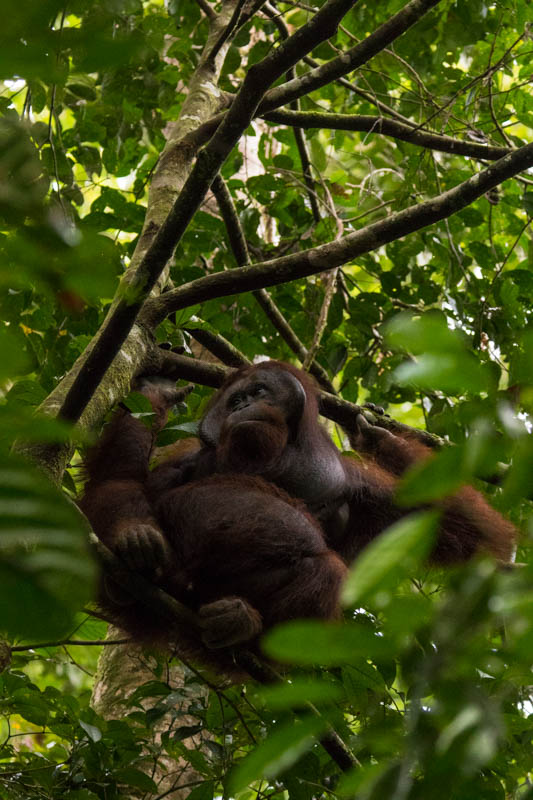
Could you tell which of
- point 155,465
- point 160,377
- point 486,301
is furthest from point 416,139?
point 155,465

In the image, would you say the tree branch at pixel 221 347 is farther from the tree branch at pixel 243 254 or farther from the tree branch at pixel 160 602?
the tree branch at pixel 160 602

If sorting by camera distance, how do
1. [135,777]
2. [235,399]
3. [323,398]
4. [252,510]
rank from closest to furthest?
[135,777] → [252,510] → [235,399] → [323,398]

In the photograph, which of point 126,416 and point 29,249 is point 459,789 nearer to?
point 29,249

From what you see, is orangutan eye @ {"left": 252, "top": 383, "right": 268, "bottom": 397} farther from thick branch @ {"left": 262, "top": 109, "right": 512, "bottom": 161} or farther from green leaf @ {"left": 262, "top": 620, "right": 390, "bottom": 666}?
green leaf @ {"left": 262, "top": 620, "right": 390, "bottom": 666}

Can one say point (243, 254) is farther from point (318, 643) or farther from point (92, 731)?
point (318, 643)

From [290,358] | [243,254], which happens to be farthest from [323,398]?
[290,358]

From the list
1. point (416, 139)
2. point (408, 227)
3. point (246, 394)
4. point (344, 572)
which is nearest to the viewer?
point (408, 227)

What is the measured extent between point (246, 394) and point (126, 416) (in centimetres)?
48

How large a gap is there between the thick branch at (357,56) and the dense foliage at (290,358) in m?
0.04

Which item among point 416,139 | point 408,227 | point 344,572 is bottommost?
point 344,572

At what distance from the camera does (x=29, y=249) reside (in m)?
0.67

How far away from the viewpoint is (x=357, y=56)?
9.82 feet

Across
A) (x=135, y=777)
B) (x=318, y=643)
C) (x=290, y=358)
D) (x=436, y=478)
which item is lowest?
(x=135, y=777)

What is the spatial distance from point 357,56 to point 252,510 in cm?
163
